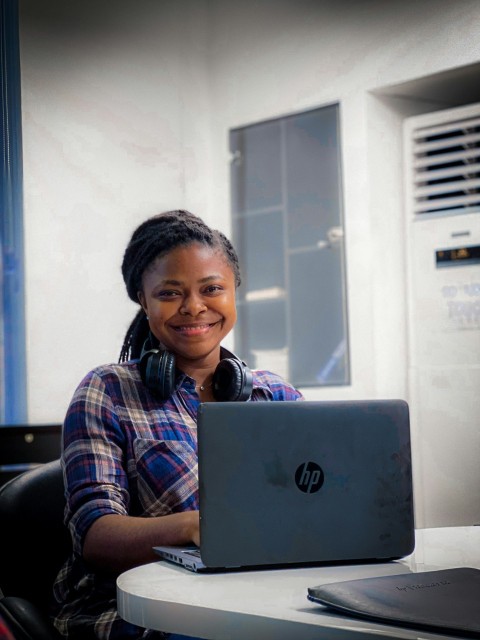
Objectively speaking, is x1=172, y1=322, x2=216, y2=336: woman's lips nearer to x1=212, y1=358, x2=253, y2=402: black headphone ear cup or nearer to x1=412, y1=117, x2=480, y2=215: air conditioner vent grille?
x1=212, y1=358, x2=253, y2=402: black headphone ear cup

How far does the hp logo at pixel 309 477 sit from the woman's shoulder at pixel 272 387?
2.29ft

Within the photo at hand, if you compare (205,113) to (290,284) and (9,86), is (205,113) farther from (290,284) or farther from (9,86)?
(9,86)

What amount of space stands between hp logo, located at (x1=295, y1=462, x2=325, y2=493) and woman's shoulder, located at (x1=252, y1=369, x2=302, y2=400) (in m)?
0.70

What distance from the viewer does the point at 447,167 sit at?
9.89ft

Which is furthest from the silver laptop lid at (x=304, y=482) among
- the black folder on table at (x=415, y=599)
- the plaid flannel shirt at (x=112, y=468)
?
the plaid flannel shirt at (x=112, y=468)

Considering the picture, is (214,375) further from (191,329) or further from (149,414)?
(149,414)

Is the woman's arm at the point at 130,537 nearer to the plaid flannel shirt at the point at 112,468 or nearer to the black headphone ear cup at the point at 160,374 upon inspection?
the plaid flannel shirt at the point at 112,468

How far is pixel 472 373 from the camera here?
9.32ft

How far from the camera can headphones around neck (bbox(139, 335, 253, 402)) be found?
5.32 ft

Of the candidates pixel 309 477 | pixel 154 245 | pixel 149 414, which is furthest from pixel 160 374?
pixel 309 477

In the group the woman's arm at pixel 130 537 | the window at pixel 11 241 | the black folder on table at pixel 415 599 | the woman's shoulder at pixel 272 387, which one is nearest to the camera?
the black folder on table at pixel 415 599

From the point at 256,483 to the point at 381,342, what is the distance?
6.70 ft

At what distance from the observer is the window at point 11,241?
8.39 feet

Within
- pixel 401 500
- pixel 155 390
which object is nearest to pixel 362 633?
pixel 401 500
